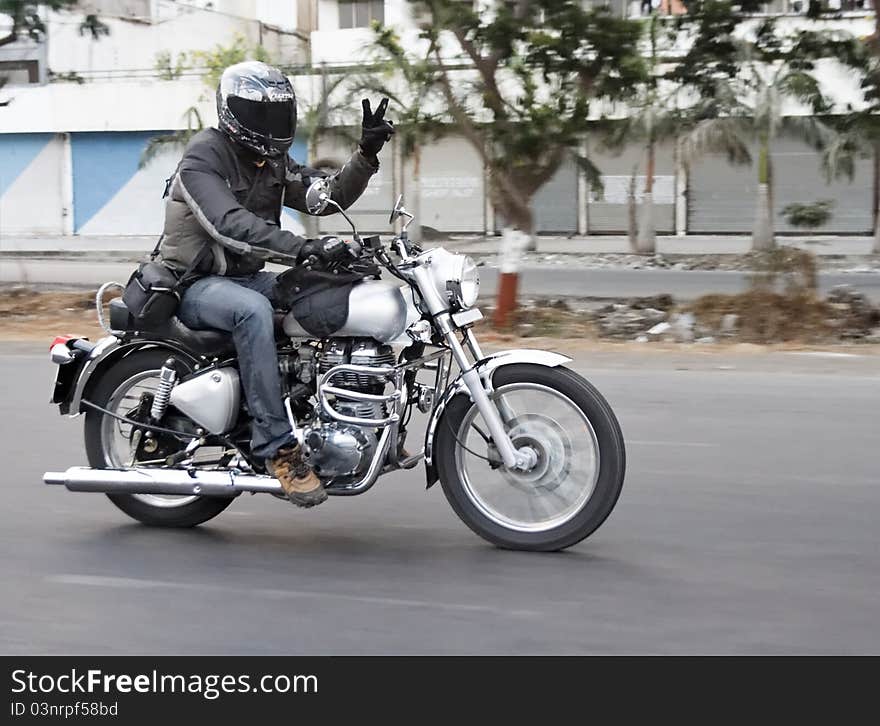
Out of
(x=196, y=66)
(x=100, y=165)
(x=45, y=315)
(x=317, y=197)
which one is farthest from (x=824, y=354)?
(x=100, y=165)

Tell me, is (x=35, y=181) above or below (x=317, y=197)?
above

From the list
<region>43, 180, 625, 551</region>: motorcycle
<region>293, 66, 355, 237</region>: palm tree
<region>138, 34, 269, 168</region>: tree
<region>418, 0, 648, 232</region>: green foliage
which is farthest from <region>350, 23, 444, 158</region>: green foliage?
<region>138, 34, 269, 168</region>: tree

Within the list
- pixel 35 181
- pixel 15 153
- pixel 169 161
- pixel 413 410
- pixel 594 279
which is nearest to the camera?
pixel 413 410

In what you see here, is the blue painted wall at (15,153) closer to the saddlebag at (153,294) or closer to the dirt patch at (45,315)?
the dirt patch at (45,315)

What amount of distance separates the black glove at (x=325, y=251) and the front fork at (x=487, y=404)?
0.43m

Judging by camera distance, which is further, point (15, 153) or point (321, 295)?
point (15, 153)

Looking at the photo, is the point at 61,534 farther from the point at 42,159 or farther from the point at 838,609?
the point at 42,159

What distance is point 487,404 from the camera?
502 centimetres

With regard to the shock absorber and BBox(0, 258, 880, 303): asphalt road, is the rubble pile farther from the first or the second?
the shock absorber

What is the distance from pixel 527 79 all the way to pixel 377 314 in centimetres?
1007

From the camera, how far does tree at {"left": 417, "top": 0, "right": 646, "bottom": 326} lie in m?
13.8

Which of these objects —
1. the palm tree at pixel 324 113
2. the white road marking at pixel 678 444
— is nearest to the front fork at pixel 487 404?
the white road marking at pixel 678 444

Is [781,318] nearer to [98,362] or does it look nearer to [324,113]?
[98,362]
